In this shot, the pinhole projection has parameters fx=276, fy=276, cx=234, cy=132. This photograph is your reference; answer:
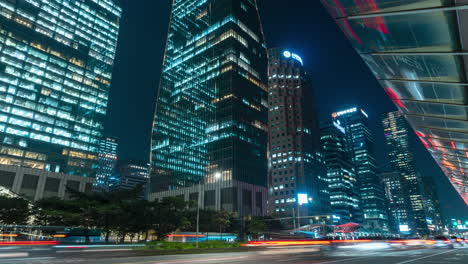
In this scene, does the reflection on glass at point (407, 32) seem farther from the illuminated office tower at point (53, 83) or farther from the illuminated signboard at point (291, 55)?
the illuminated signboard at point (291, 55)

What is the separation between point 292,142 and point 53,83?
120m

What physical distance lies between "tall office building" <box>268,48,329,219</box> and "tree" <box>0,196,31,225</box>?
367ft

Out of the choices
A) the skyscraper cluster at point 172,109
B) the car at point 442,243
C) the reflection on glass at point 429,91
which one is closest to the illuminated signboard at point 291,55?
the skyscraper cluster at point 172,109

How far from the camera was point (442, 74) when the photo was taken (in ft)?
29.4

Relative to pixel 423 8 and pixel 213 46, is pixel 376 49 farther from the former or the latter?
pixel 213 46

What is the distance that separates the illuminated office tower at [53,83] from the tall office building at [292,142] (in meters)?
94.9

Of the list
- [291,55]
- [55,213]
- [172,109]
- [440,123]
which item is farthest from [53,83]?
[291,55]

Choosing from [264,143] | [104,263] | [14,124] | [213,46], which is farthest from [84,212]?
[213,46]

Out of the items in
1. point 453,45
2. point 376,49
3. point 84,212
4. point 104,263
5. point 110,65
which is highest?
point 110,65

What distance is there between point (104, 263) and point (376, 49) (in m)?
19.0

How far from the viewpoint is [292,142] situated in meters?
160

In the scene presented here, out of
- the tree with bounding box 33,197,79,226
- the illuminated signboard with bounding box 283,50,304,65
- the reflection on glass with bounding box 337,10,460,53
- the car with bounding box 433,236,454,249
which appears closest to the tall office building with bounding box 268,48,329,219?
the illuminated signboard with bounding box 283,50,304,65

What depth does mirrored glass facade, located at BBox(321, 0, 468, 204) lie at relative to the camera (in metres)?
6.39

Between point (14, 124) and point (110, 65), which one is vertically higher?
point (110, 65)
